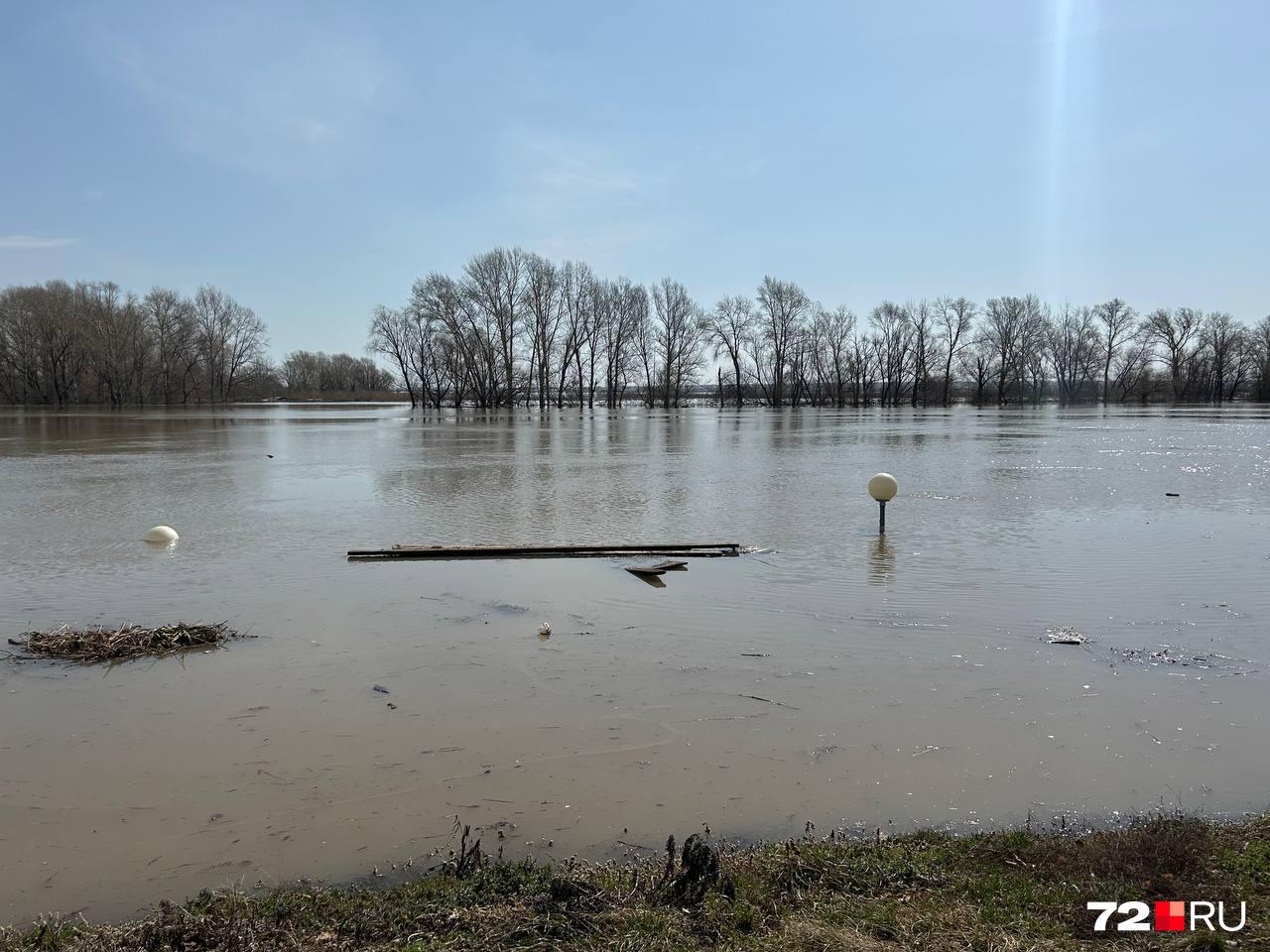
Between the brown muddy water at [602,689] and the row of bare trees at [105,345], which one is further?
the row of bare trees at [105,345]

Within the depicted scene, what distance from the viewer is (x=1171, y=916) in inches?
108

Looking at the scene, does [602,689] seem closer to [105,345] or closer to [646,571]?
[646,571]

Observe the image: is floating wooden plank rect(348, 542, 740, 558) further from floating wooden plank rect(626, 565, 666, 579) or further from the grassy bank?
the grassy bank

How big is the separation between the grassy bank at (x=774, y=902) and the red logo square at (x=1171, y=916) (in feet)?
0.13

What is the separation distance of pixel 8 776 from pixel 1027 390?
10925 cm

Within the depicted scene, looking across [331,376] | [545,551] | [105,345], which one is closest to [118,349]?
[105,345]

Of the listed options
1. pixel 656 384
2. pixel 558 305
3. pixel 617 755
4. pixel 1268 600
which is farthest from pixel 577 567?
pixel 656 384

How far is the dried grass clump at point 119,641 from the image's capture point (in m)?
6.34

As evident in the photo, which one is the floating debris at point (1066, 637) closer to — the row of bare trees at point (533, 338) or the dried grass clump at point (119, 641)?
the dried grass clump at point (119, 641)

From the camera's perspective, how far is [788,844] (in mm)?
3385

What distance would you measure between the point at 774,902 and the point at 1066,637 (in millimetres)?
4780

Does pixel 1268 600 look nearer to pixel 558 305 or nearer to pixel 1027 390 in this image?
pixel 558 305

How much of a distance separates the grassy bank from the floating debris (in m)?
3.23

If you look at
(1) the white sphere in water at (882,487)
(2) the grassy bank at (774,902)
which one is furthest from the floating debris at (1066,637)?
(1) the white sphere in water at (882,487)
